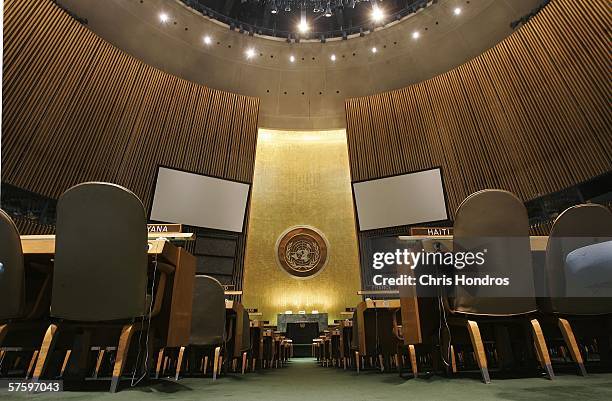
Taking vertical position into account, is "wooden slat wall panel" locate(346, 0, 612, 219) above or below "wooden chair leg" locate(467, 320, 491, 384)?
above

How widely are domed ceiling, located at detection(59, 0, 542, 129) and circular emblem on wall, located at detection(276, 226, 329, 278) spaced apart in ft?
8.86

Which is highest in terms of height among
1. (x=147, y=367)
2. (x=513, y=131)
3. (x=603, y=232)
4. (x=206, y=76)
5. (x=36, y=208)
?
(x=206, y=76)

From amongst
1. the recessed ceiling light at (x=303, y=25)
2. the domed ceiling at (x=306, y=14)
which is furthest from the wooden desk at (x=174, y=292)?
the recessed ceiling light at (x=303, y=25)

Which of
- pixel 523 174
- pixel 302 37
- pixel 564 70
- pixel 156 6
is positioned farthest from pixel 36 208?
pixel 564 70

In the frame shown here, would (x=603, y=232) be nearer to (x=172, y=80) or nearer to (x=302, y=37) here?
(x=172, y=80)

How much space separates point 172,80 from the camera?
8.62 metres

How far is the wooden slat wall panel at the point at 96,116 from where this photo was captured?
6.45m

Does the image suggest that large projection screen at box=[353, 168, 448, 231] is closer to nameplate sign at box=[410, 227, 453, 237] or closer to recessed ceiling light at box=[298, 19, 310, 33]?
nameplate sign at box=[410, 227, 453, 237]

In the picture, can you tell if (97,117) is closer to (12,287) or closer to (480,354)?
(12,287)

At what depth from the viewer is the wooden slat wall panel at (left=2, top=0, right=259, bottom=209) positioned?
6449 mm

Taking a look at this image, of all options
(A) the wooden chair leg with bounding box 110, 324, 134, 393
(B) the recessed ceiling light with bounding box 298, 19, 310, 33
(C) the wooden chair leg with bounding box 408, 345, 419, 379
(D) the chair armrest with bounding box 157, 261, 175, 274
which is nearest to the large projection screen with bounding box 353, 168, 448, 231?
(B) the recessed ceiling light with bounding box 298, 19, 310, 33

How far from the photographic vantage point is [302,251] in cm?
1031

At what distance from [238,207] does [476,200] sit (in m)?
7.26

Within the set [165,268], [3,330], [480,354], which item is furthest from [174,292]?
[480,354]
